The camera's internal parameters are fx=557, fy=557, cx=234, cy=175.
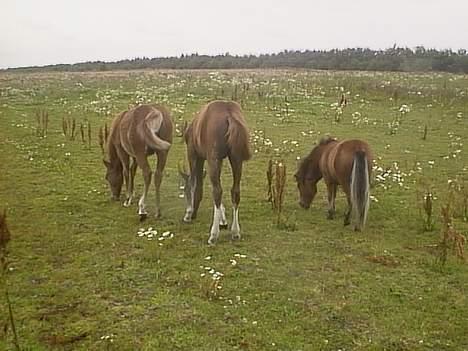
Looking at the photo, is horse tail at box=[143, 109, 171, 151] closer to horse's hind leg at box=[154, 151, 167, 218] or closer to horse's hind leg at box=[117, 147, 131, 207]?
horse's hind leg at box=[154, 151, 167, 218]

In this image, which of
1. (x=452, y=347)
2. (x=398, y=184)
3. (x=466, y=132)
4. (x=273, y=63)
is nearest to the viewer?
(x=452, y=347)

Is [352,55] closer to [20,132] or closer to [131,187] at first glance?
[20,132]

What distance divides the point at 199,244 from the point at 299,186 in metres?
3.05

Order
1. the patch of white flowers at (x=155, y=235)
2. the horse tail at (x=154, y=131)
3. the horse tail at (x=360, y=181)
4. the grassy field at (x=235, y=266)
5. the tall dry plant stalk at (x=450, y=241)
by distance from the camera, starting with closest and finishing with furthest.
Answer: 1. the grassy field at (x=235, y=266)
2. the tall dry plant stalk at (x=450, y=241)
3. the patch of white flowers at (x=155, y=235)
4. the horse tail at (x=360, y=181)
5. the horse tail at (x=154, y=131)

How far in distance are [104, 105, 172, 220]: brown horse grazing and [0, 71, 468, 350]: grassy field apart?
0.60m

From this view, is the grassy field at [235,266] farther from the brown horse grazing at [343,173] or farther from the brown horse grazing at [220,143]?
the brown horse grazing at [220,143]

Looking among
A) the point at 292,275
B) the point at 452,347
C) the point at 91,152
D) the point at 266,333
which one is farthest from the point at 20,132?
the point at 452,347

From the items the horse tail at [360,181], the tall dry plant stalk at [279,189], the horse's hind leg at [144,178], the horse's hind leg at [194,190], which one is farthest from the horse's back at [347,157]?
the horse's hind leg at [144,178]

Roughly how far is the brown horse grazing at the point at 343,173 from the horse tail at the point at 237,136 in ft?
5.84

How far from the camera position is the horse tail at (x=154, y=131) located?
883cm

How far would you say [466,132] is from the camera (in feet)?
58.0

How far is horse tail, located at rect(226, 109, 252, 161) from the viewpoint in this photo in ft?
25.7

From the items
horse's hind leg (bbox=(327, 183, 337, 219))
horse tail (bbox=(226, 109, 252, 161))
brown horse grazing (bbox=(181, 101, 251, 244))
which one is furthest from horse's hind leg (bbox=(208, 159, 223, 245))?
horse's hind leg (bbox=(327, 183, 337, 219))

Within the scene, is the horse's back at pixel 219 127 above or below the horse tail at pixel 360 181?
above
